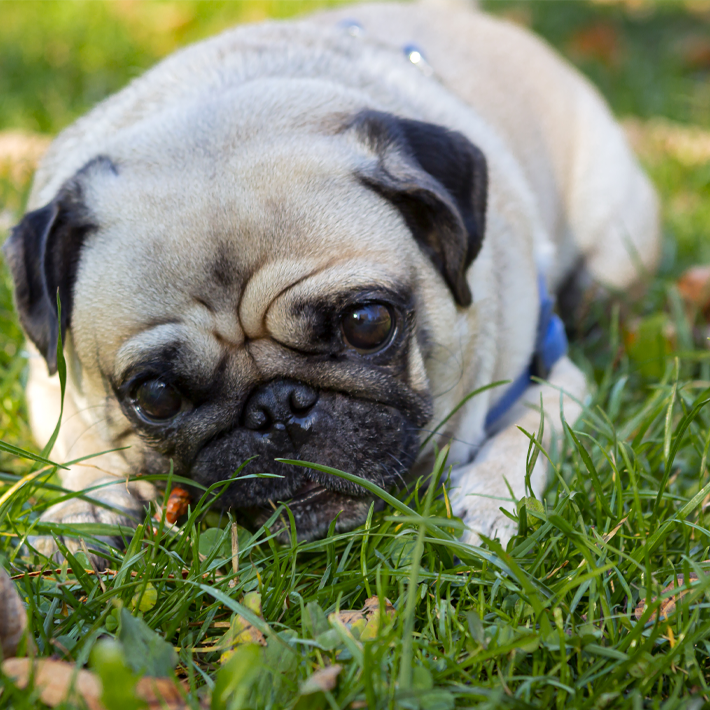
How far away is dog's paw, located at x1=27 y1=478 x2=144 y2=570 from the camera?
2.51 metres

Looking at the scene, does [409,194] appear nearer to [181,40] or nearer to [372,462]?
[372,462]

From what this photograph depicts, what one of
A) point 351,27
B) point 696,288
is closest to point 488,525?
point 696,288

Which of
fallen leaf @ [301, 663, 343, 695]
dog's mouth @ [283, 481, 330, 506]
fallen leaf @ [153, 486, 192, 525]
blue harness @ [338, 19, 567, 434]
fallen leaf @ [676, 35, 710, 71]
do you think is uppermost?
fallen leaf @ [301, 663, 343, 695]

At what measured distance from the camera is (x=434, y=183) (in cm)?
277

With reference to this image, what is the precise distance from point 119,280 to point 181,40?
635 cm

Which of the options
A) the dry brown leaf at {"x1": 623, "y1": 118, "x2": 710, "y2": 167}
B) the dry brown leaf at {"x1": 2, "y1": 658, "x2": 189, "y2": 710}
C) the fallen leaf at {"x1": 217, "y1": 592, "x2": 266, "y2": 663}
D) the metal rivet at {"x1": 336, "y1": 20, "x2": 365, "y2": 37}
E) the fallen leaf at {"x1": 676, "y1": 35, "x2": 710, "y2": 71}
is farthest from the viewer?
the fallen leaf at {"x1": 676, "y1": 35, "x2": 710, "y2": 71}

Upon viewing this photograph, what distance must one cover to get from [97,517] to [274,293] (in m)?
1.05

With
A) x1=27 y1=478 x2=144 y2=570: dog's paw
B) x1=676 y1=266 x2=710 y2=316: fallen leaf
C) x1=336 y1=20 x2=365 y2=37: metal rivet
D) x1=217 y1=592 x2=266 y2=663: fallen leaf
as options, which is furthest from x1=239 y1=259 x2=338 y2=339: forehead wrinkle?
x1=676 y1=266 x2=710 y2=316: fallen leaf

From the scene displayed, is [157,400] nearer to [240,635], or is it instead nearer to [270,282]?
[270,282]

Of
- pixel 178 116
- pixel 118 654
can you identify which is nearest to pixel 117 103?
pixel 178 116

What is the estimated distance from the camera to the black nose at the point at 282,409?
2.52m

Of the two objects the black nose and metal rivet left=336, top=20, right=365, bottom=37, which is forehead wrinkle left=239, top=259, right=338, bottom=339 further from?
metal rivet left=336, top=20, right=365, bottom=37

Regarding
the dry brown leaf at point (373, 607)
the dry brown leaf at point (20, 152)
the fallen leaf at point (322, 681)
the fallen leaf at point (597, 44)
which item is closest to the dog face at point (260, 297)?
the dry brown leaf at point (373, 607)

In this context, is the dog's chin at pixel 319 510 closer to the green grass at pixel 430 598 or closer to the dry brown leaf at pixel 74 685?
the green grass at pixel 430 598
